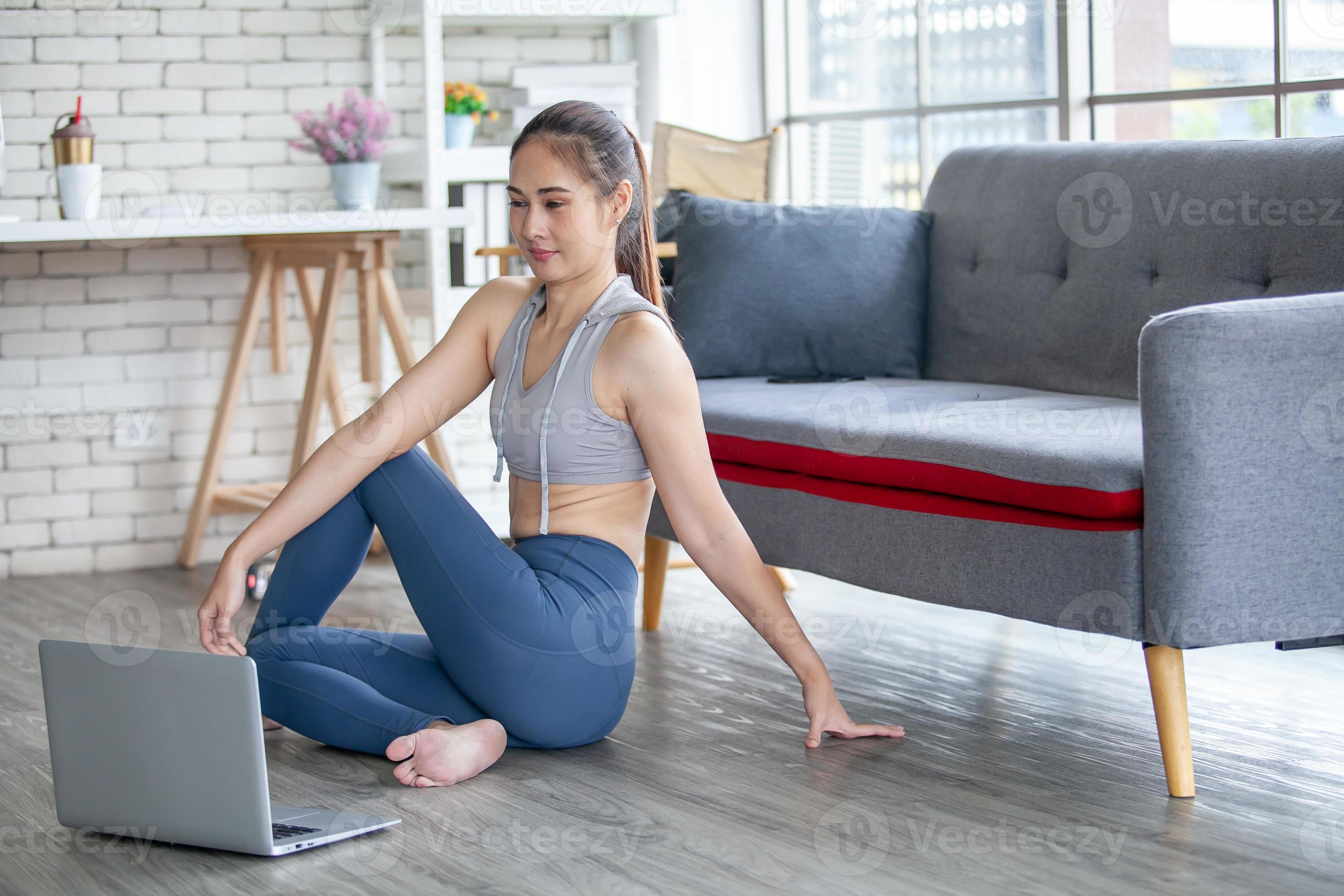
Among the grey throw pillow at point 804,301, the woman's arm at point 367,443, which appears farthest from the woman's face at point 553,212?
the grey throw pillow at point 804,301

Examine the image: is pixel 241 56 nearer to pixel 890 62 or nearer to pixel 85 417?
pixel 85 417

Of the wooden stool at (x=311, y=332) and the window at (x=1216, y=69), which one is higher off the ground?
the window at (x=1216, y=69)

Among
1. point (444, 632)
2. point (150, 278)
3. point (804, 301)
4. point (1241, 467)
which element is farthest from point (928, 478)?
point (150, 278)

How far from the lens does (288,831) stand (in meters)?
1.83

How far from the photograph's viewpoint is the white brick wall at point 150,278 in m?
3.96

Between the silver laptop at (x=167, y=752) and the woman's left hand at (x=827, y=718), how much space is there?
0.63m

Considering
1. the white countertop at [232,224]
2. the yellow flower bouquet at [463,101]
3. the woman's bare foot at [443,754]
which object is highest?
the yellow flower bouquet at [463,101]

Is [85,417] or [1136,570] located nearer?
[1136,570]

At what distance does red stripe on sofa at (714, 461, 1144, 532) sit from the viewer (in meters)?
2.02

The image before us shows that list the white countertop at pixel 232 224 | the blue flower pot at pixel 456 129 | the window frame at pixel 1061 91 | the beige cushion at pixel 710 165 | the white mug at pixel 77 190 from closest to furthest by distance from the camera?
the window frame at pixel 1061 91 < the white countertop at pixel 232 224 < the white mug at pixel 77 190 < the beige cushion at pixel 710 165 < the blue flower pot at pixel 456 129

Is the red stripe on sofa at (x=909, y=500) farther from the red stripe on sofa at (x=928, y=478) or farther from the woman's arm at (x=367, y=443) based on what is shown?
the woman's arm at (x=367, y=443)

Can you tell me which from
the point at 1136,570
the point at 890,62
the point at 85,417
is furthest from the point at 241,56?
the point at 1136,570

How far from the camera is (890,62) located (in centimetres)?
432

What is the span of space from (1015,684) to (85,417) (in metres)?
2.67
